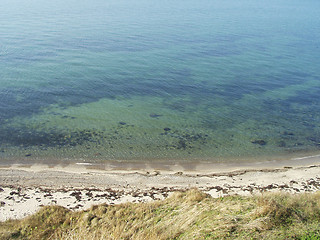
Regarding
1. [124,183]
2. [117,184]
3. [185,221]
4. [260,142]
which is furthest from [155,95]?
[185,221]

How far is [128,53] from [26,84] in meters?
22.1

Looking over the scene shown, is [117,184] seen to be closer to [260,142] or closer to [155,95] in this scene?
[260,142]

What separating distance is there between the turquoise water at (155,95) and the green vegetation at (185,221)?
966 centimetres

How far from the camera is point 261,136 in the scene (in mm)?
30297

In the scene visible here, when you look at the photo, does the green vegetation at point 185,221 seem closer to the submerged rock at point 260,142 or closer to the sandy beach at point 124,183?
the sandy beach at point 124,183

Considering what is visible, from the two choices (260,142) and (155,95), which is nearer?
(260,142)

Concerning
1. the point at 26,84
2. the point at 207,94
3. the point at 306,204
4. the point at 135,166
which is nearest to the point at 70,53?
the point at 26,84

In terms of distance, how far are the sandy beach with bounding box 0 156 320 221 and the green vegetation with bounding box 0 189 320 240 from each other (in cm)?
232

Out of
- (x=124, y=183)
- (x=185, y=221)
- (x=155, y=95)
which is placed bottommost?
(x=124, y=183)

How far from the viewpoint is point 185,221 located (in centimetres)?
1445

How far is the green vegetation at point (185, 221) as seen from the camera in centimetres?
1329

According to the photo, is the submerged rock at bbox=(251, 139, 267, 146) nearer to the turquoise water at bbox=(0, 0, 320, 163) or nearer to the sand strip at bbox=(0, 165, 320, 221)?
the turquoise water at bbox=(0, 0, 320, 163)

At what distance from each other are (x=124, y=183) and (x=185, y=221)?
869 centimetres

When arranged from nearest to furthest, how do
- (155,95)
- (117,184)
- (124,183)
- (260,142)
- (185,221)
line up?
(185,221), (117,184), (124,183), (260,142), (155,95)
